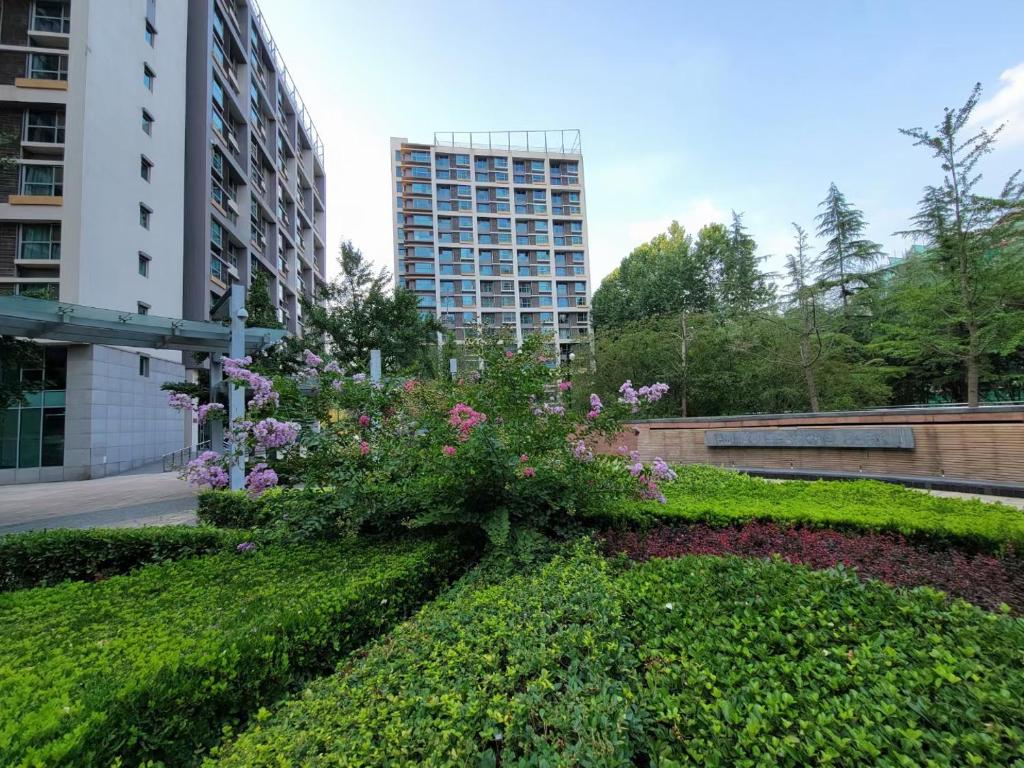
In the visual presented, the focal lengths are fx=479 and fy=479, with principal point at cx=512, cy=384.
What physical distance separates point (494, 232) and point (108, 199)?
130 feet

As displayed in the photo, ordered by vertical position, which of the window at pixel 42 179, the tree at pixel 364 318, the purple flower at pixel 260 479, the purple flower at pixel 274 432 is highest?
the window at pixel 42 179

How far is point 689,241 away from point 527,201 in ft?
74.3

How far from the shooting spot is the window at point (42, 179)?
16719mm

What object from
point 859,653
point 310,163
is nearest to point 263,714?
point 859,653

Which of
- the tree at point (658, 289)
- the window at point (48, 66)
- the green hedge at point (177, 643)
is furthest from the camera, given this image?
the tree at point (658, 289)

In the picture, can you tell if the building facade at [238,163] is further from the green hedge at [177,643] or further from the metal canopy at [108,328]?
the green hedge at [177,643]

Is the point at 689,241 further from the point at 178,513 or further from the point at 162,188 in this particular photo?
the point at 178,513

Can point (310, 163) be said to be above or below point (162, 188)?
above

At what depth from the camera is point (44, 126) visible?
1722cm

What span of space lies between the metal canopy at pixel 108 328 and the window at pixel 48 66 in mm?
14337

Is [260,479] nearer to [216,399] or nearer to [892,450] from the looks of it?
[216,399]

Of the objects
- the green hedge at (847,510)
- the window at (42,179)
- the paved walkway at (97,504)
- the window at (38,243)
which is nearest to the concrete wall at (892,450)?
the green hedge at (847,510)

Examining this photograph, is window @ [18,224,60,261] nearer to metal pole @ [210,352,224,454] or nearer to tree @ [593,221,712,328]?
metal pole @ [210,352,224,454]

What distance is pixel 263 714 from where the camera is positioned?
5.98 feet
